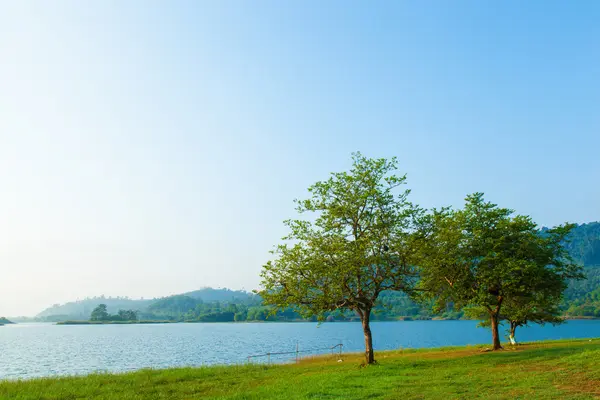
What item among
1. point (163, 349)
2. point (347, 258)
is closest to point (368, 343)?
point (347, 258)

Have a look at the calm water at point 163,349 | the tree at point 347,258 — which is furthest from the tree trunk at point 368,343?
the calm water at point 163,349

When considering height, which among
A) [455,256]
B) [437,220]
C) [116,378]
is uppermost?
[437,220]

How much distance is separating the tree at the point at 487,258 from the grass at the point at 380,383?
6511 mm

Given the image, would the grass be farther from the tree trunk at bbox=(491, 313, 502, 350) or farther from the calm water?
the calm water

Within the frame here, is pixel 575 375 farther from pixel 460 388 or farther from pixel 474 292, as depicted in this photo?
pixel 474 292

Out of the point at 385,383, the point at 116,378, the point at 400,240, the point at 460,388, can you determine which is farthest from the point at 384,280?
the point at 116,378

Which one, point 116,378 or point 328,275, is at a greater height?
point 328,275

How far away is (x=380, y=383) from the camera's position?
2367 cm

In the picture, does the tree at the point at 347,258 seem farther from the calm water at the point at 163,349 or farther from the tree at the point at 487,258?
the calm water at the point at 163,349

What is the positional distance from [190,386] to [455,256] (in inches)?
962

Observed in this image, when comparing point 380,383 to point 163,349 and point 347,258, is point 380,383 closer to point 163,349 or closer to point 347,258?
point 347,258

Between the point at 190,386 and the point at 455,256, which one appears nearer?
the point at 190,386

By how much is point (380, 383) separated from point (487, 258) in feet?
62.0

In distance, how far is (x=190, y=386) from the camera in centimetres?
2864
